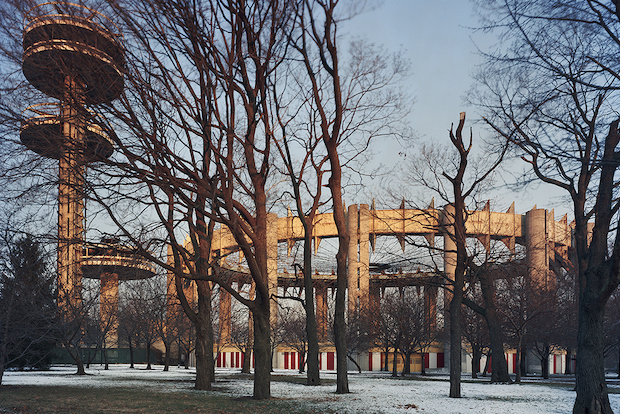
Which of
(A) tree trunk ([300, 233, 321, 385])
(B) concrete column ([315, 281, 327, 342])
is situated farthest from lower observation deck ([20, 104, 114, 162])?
(B) concrete column ([315, 281, 327, 342])

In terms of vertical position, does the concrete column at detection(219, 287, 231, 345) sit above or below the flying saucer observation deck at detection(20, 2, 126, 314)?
below

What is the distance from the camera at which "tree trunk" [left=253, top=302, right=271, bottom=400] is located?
47.5 feet

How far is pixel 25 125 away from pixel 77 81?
4.91ft

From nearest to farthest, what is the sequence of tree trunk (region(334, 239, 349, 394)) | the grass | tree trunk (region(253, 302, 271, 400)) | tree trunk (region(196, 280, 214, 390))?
1. the grass
2. tree trunk (region(253, 302, 271, 400))
3. tree trunk (region(334, 239, 349, 394))
4. tree trunk (region(196, 280, 214, 390))

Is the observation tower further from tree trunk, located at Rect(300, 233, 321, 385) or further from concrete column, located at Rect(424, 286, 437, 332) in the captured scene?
concrete column, located at Rect(424, 286, 437, 332)

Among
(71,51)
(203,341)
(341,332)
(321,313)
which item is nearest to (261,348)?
(341,332)

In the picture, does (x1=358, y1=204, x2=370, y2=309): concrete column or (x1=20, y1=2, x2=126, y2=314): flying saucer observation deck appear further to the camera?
(x1=358, y1=204, x2=370, y2=309): concrete column

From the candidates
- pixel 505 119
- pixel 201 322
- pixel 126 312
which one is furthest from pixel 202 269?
pixel 126 312

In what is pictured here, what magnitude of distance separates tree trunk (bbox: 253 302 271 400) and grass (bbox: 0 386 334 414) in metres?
0.37

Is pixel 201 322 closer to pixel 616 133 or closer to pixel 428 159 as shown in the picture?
pixel 428 159

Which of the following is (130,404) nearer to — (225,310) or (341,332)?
(341,332)

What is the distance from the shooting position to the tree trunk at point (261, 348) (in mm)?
14484

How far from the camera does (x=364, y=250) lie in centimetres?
4347

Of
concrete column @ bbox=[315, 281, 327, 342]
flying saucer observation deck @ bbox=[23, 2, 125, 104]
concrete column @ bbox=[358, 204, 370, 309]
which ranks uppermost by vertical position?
flying saucer observation deck @ bbox=[23, 2, 125, 104]
